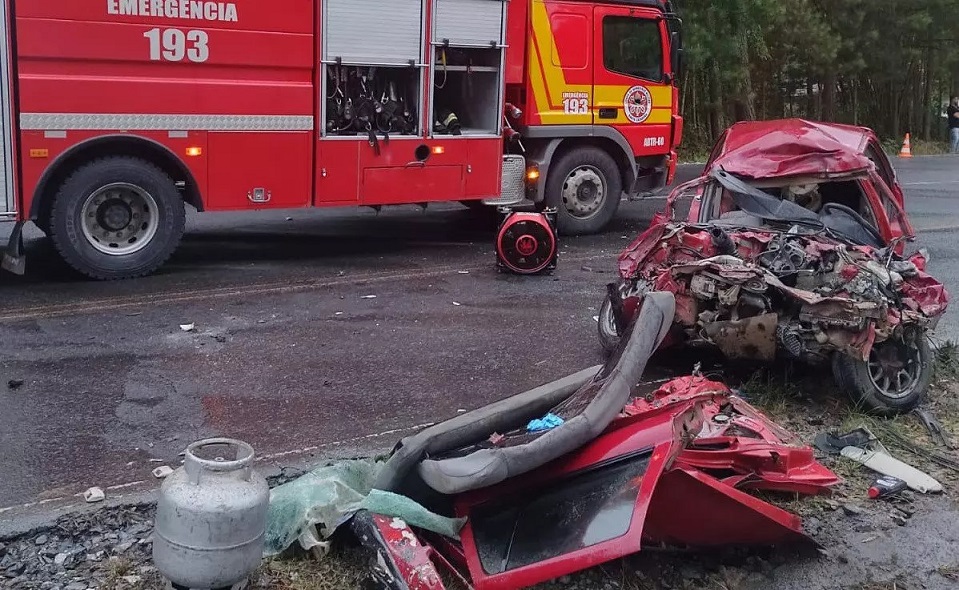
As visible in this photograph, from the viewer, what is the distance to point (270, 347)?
704cm

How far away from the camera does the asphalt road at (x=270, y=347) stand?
522cm

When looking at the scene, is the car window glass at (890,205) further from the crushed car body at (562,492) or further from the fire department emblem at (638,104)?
the fire department emblem at (638,104)

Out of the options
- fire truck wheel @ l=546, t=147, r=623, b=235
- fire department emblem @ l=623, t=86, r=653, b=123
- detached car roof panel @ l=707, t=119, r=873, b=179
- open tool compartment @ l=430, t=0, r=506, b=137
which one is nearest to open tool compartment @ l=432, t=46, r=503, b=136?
open tool compartment @ l=430, t=0, r=506, b=137

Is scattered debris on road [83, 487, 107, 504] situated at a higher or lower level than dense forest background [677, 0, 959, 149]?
lower

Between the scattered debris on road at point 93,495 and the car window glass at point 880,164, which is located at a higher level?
the car window glass at point 880,164

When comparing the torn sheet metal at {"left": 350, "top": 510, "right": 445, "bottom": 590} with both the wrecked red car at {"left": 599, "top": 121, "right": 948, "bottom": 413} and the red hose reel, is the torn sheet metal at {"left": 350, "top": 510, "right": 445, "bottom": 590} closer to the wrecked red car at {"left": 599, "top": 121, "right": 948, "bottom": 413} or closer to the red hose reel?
the wrecked red car at {"left": 599, "top": 121, "right": 948, "bottom": 413}

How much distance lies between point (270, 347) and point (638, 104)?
22.7 ft

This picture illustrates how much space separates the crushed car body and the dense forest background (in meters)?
20.7

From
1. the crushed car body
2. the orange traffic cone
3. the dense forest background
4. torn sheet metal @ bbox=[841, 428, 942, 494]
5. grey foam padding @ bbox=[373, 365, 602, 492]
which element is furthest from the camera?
the orange traffic cone

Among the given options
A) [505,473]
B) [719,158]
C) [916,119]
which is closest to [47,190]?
[719,158]

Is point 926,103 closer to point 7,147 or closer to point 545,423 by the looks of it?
point 7,147

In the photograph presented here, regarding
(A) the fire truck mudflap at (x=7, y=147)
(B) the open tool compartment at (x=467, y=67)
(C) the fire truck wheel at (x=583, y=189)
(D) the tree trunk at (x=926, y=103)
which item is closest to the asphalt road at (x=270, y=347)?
(A) the fire truck mudflap at (x=7, y=147)

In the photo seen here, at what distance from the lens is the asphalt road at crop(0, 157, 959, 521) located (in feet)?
17.1

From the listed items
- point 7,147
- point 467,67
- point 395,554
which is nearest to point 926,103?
point 467,67
